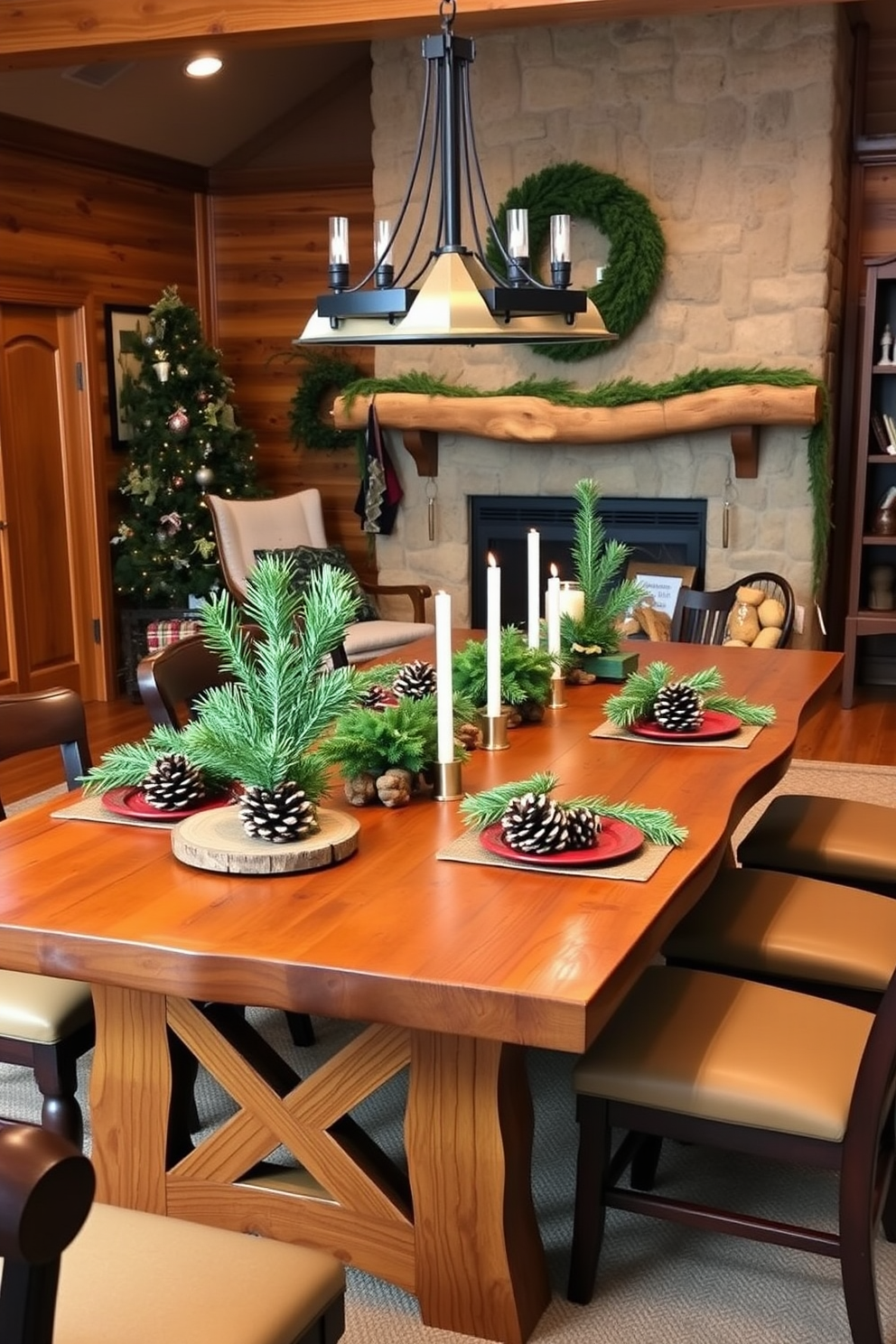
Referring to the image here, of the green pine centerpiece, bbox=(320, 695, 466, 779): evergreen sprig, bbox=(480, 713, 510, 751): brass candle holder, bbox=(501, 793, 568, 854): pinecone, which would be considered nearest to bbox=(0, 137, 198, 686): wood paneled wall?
bbox=(480, 713, 510, 751): brass candle holder

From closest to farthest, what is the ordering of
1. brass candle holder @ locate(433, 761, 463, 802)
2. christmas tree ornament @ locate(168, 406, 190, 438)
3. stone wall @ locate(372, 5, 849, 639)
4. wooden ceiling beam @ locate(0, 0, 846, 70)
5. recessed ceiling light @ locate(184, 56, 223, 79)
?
brass candle holder @ locate(433, 761, 463, 802) < wooden ceiling beam @ locate(0, 0, 846, 70) < stone wall @ locate(372, 5, 849, 639) < recessed ceiling light @ locate(184, 56, 223, 79) < christmas tree ornament @ locate(168, 406, 190, 438)

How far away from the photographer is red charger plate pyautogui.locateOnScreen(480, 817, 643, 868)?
1955 mm

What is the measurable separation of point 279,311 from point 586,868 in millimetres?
5933

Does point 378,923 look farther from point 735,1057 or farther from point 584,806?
point 735,1057

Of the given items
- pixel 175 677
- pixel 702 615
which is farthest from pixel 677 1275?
pixel 702 615

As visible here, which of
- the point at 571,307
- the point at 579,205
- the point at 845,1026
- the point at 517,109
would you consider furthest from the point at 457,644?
the point at 517,109

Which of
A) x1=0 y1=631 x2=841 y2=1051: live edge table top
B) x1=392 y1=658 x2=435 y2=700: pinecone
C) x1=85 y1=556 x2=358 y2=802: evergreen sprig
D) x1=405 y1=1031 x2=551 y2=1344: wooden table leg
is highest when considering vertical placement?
x1=85 y1=556 x2=358 y2=802: evergreen sprig

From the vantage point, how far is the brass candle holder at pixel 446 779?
2.31 meters

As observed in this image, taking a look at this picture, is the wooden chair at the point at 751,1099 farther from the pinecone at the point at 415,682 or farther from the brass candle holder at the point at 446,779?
the pinecone at the point at 415,682

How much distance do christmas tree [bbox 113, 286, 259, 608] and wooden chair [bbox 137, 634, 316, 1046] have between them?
3.47m

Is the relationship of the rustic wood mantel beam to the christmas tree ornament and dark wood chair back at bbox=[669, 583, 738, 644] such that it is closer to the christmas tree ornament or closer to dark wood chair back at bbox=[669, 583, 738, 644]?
the christmas tree ornament

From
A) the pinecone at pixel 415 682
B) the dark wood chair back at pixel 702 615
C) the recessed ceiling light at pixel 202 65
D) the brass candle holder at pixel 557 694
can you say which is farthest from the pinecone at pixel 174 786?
the recessed ceiling light at pixel 202 65

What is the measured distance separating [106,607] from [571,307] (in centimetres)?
459

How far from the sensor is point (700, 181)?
598 cm
